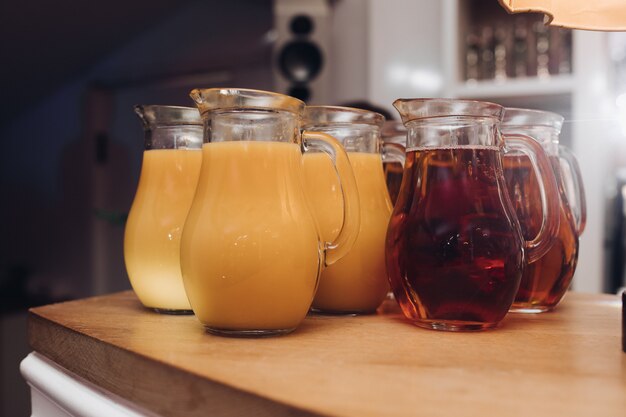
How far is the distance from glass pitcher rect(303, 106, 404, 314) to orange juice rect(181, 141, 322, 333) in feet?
0.30

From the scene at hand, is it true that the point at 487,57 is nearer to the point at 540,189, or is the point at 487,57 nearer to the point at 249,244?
the point at 540,189

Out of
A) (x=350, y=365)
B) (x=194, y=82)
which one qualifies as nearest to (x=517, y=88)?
(x=350, y=365)

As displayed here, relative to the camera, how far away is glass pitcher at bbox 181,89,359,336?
22.4 inches

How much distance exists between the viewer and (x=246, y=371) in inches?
17.7

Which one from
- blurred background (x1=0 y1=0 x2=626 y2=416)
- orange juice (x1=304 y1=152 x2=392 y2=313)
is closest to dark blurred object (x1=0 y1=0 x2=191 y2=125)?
blurred background (x1=0 y1=0 x2=626 y2=416)

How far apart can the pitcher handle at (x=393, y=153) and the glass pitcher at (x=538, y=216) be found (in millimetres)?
123

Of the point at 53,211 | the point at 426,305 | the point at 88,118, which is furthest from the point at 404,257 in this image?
the point at 53,211

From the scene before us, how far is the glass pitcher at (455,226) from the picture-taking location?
582 millimetres

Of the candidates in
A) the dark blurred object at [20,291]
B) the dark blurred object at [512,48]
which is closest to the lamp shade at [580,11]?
the dark blurred object at [512,48]

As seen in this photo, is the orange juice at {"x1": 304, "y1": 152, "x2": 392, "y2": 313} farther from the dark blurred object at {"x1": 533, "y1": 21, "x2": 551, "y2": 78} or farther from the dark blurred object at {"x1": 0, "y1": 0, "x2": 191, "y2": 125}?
the dark blurred object at {"x1": 0, "y1": 0, "x2": 191, "y2": 125}

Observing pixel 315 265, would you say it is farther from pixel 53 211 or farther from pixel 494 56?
pixel 53 211

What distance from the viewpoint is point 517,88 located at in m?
2.26

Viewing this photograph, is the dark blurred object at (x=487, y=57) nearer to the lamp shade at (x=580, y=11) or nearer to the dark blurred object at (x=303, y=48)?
the dark blurred object at (x=303, y=48)

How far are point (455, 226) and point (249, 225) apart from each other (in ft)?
0.61
